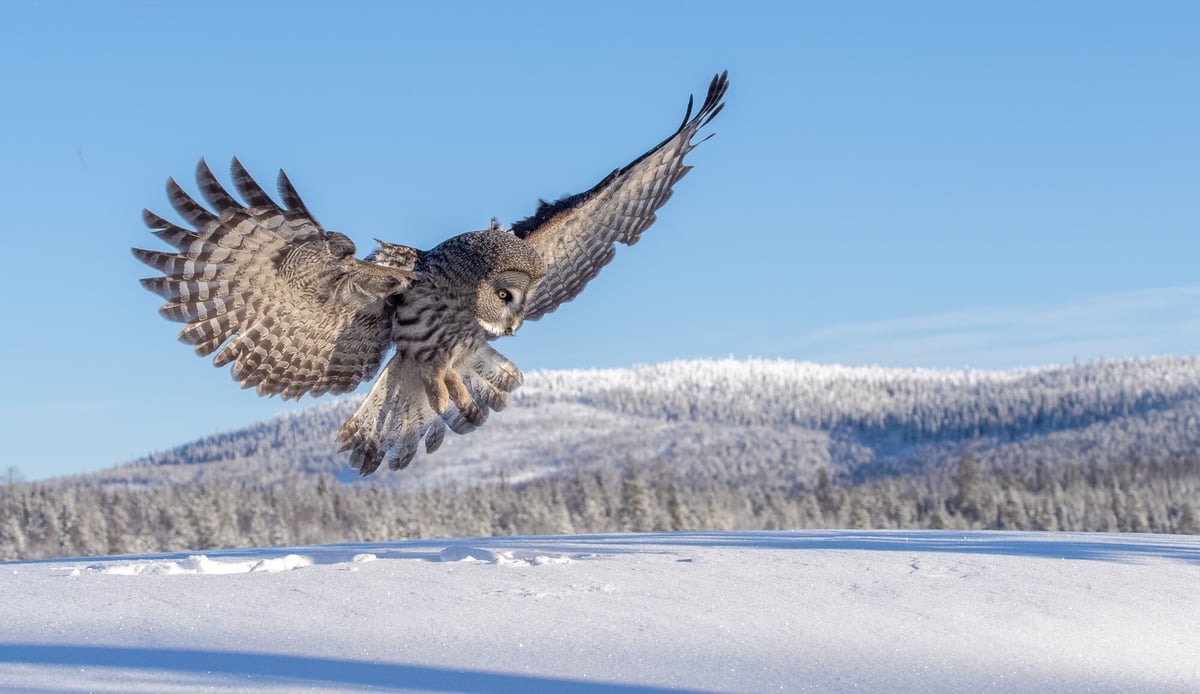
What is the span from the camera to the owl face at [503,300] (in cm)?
805

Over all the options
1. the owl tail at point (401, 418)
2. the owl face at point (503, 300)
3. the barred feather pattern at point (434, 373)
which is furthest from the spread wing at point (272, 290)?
the owl face at point (503, 300)

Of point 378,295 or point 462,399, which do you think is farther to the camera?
point 462,399

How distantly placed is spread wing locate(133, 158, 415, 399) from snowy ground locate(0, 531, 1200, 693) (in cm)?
146

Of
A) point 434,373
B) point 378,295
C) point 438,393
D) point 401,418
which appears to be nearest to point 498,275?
point 378,295

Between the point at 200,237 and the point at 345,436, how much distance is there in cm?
221

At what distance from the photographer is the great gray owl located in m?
7.25

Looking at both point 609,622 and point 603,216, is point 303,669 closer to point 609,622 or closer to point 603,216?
point 609,622

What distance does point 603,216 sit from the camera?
33.5 feet

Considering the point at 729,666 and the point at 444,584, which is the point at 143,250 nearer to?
the point at 444,584

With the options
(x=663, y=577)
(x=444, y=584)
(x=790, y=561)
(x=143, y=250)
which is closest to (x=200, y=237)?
(x=143, y=250)

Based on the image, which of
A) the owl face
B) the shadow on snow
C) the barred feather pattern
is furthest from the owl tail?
the shadow on snow

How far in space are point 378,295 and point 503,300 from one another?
0.82 meters

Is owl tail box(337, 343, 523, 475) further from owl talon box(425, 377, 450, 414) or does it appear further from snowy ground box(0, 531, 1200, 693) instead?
snowy ground box(0, 531, 1200, 693)

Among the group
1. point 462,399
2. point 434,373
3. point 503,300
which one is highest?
point 503,300
